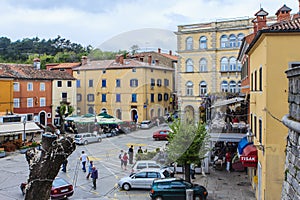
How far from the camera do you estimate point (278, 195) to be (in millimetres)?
8609

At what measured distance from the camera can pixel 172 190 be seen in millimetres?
10773

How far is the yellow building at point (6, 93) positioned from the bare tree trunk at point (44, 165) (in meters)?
20.8

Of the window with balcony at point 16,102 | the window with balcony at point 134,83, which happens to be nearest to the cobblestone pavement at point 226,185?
the window with balcony at point 134,83

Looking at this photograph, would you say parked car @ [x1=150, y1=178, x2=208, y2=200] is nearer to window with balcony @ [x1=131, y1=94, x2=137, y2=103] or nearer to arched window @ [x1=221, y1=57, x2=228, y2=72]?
window with balcony @ [x1=131, y1=94, x2=137, y2=103]

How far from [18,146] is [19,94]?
533 cm

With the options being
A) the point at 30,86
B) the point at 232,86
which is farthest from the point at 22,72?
the point at 232,86

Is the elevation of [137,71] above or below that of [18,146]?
above

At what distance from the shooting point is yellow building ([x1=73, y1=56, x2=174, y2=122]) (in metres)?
4.14

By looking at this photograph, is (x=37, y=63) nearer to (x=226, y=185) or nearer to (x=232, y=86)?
(x=232, y=86)

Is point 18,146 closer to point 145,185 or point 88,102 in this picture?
point 145,185

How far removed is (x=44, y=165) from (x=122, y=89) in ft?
5.10

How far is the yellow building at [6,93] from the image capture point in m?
22.2

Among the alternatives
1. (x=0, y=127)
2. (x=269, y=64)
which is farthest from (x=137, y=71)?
(x=0, y=127)

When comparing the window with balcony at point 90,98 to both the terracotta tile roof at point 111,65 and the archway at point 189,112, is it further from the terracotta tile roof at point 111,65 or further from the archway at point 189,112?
the archway at point 189,112
